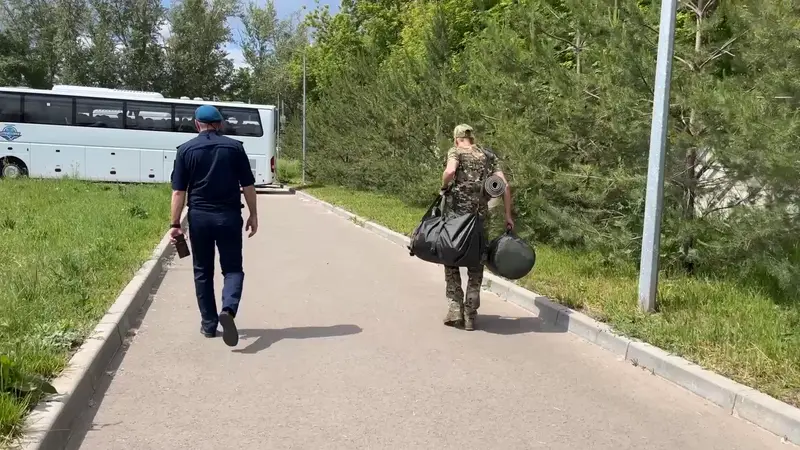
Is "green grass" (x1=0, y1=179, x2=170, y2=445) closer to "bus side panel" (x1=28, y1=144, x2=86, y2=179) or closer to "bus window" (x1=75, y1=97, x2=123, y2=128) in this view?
"bus side panel" (x1=28, y1=144, x2=86, y2=179)

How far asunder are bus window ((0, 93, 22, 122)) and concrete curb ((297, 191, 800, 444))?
74.3 feet

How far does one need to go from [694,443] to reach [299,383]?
257cm

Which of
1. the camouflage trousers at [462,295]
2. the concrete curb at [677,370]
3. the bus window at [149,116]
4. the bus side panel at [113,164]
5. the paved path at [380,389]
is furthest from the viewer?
the bus window at [149,116]

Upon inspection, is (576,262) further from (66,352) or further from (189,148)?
(66,352)

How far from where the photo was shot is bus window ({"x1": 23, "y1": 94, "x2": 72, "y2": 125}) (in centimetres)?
2536

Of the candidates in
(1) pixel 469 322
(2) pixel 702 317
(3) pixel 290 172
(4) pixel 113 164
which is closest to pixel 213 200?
(1) pixel 469 322

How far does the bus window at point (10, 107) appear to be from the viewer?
2503 cm

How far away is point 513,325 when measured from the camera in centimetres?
705

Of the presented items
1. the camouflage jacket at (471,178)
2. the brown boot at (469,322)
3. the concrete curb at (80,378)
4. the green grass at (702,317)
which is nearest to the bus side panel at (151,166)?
the concrete curb at (80,378)

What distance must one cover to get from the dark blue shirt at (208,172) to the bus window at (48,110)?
2249cm

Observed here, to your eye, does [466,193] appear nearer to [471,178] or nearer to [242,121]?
[471,178]

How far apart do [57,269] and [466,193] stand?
4.52m

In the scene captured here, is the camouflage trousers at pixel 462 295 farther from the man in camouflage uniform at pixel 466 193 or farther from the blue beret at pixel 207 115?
the blue beret at pixel 207 115

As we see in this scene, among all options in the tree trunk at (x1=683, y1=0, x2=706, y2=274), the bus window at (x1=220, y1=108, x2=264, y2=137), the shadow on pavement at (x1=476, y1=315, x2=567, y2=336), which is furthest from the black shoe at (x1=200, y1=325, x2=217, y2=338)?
the bus window at (x1=220, y1=108, x2=264, y2=137)
